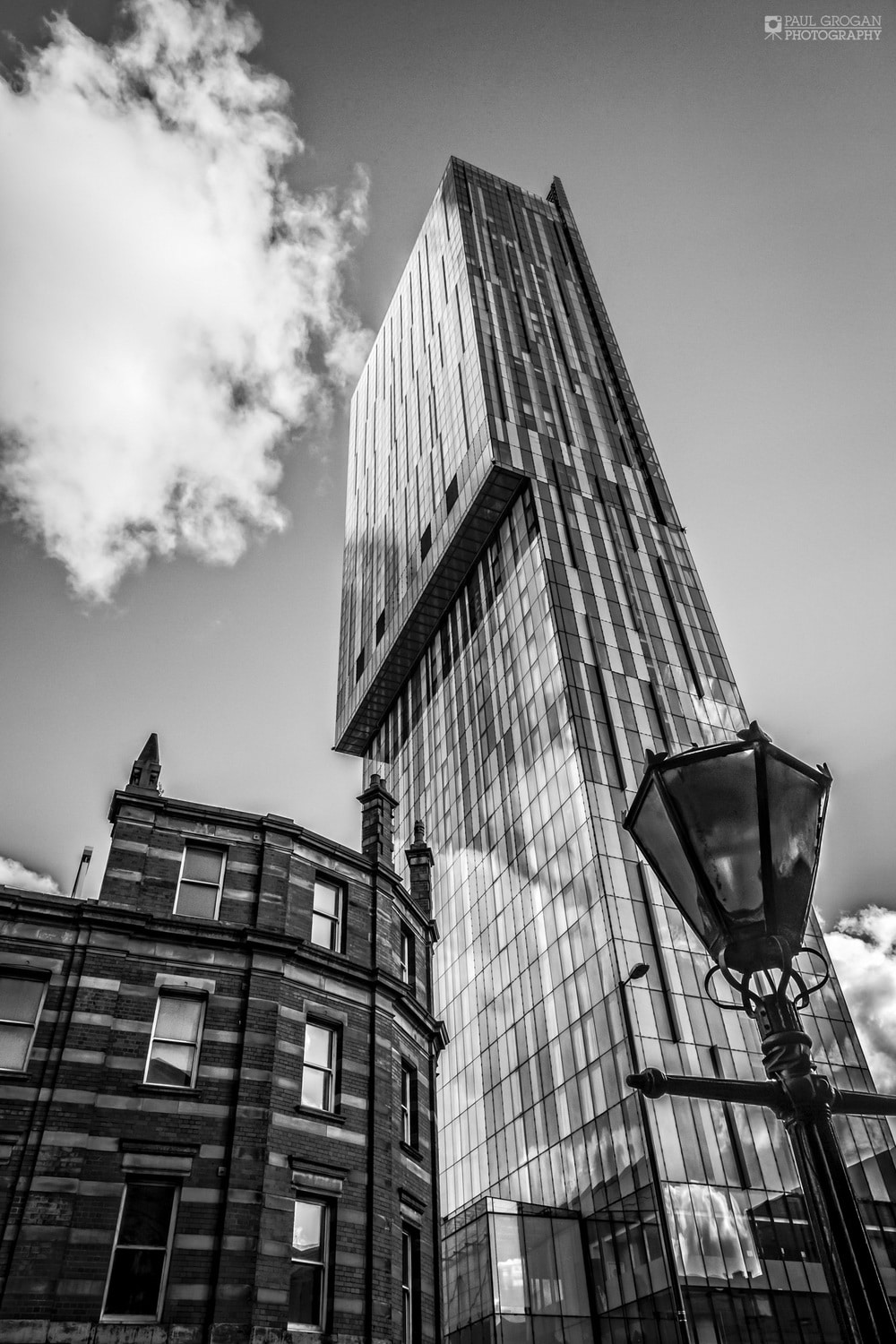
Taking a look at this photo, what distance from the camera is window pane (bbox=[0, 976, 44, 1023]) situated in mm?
18797

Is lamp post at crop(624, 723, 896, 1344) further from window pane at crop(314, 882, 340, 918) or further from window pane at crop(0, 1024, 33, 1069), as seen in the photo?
window pane at crop(314, 882, 340, 918)

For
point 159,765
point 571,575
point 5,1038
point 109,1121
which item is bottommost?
point 109,1121

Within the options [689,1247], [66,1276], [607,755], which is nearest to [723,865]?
[66,1276]

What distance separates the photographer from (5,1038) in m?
18.5

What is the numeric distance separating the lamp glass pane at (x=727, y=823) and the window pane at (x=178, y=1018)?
1794 cm

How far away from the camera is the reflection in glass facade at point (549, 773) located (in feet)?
120

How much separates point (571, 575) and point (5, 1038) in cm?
4874

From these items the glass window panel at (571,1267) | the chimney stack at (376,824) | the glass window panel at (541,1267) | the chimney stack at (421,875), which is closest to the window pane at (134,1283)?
the chimney stack at (376,824)

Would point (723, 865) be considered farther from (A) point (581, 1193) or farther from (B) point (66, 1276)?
(A) point (581, 1193)

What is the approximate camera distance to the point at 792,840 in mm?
4285

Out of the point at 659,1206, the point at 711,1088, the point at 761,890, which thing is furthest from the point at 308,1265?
the point at 659,1206

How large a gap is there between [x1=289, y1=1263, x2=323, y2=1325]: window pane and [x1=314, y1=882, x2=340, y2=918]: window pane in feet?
25.4

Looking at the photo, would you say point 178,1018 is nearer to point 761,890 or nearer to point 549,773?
point 761,890

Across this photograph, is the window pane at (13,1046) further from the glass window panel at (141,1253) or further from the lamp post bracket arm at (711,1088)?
the lamp post bracket arm at (711,1088)
